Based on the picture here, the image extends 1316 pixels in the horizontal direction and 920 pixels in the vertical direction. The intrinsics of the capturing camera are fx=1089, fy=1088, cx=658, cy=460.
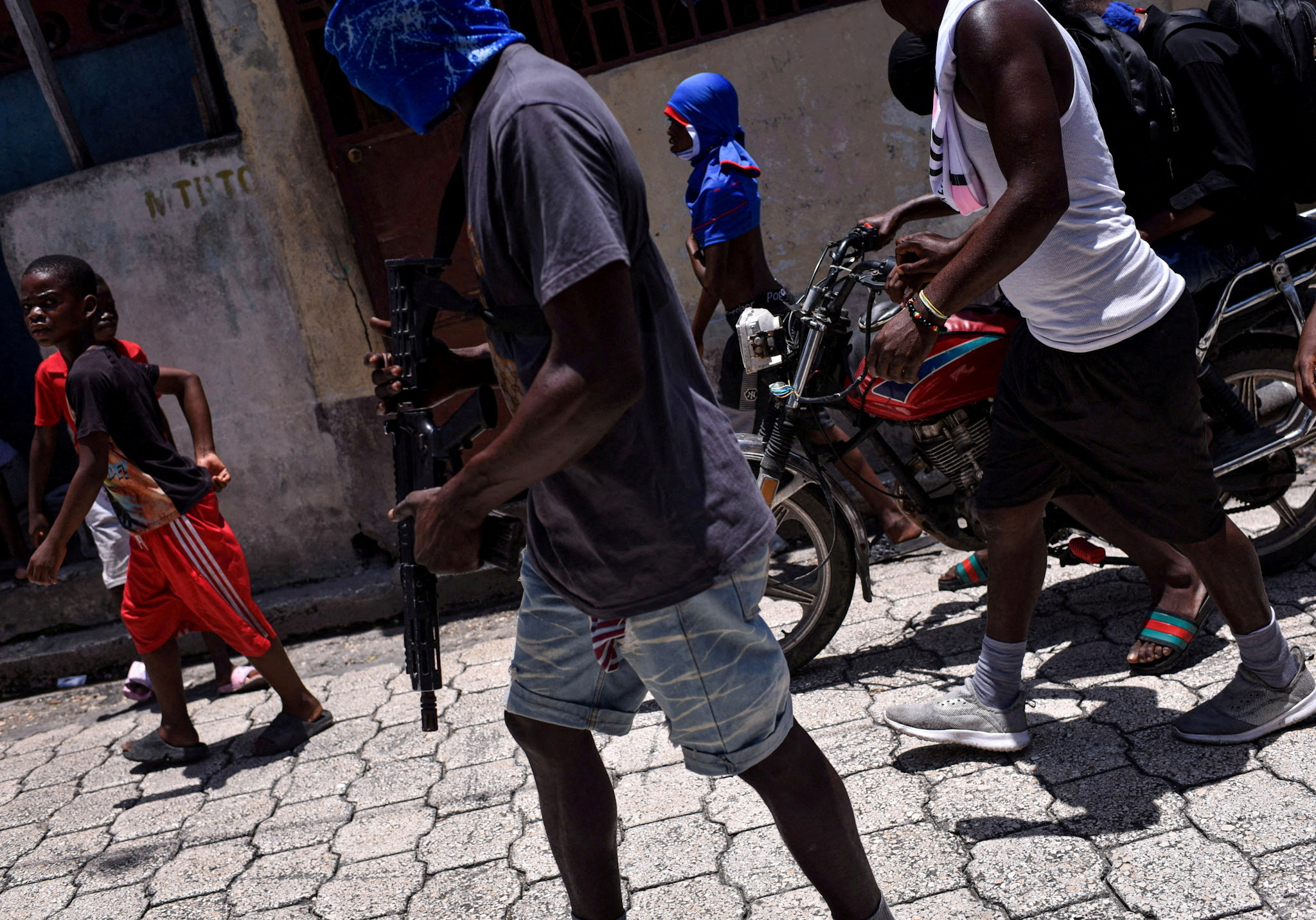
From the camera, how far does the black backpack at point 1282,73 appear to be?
3129 millimetres

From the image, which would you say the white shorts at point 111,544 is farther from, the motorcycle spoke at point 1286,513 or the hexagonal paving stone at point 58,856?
the motorcycle spoke at point 1286,513

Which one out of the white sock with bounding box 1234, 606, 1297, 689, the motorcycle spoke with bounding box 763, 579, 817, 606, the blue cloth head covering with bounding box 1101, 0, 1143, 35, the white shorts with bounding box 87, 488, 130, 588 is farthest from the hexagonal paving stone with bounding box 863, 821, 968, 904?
the white shorts with bounding box 87, 488, 130, 588

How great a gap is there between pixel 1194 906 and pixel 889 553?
2.45 meters

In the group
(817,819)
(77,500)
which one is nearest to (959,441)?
(817,819)

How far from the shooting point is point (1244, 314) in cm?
341

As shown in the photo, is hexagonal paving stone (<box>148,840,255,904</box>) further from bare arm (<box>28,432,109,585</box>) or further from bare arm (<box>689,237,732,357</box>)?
bare arm (<box>689,237,732,357</box>)

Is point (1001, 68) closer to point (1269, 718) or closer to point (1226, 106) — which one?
point (1226, 106)

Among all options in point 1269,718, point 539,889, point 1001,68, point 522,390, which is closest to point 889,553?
point 1269,718

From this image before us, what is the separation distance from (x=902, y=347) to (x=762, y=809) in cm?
132

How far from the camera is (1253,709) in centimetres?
272

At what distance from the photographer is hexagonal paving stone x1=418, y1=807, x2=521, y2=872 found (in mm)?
2898

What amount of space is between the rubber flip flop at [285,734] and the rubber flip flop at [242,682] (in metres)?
0.70

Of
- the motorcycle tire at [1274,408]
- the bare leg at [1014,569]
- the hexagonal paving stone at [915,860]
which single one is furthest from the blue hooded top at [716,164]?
the hexagonal paving stone at [915,860]

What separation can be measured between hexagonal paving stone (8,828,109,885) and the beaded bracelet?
2.94 m
